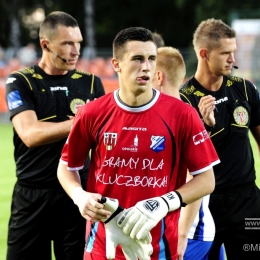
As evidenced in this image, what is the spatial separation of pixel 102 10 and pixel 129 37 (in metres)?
44.1

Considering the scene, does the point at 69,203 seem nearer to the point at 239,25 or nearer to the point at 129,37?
the point at 129,37

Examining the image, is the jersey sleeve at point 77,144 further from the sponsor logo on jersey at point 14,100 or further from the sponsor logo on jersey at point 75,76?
the sponsor logo on jersey at point 75,76

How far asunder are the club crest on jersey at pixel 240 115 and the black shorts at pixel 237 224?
57 centimetres

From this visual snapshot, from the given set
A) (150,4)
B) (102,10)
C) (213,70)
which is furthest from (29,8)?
(213,70)

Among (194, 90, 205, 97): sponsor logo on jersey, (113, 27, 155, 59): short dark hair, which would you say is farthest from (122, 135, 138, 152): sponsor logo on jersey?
(194, 90, 205, 97): sponsor logo on jersey

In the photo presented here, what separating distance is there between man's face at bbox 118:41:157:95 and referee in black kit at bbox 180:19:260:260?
5.27ft

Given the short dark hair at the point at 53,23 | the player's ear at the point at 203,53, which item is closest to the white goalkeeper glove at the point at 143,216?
the player's ear at the point at 203,53

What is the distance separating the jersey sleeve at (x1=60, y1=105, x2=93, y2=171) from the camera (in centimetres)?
441

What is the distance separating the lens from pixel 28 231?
6.02 m

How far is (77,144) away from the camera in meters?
4.46

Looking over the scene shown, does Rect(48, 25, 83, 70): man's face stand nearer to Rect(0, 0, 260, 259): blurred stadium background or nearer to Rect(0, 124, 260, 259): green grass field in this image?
Rect(0, 124, 260, 259): green grass field

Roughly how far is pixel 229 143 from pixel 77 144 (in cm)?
190

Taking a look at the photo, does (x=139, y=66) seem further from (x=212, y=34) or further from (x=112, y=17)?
(x=112, y=17)

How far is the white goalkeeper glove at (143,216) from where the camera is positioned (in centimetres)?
404
